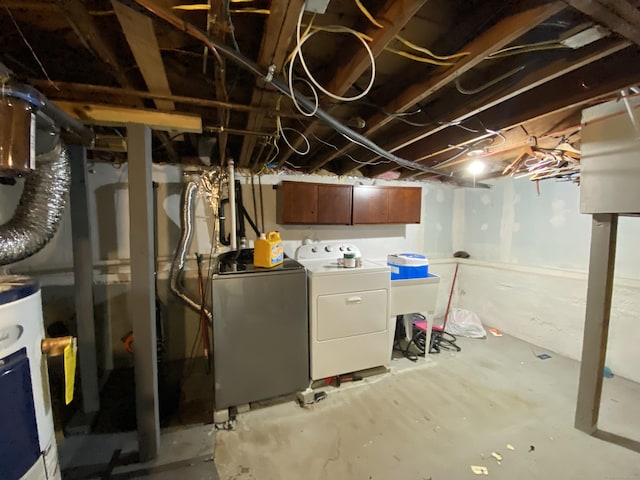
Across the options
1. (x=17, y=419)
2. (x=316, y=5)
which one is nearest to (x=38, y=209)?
(x=17, y=419)

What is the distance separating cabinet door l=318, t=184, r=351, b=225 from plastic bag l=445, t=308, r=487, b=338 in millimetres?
1993

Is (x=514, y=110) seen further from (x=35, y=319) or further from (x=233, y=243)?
Result: (x=35, y=319)

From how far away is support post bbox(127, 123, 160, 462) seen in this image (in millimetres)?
1446

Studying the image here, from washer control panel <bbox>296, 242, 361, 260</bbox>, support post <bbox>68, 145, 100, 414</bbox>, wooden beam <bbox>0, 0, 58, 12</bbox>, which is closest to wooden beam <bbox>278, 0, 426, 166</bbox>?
wooden beam <bbox>0, 0, 58, 12</bbox>

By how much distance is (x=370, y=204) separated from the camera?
3.06 meters

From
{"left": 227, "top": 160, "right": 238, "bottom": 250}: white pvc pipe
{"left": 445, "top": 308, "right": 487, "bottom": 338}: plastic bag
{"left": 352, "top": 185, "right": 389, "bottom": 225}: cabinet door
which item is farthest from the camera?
{"left": 445, "top": 308, "right": 487, "bottom": 338}: plastic bag

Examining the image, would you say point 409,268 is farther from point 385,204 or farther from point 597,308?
point 597,308

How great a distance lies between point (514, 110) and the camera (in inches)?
65.4

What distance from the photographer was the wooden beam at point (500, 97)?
3.46ft

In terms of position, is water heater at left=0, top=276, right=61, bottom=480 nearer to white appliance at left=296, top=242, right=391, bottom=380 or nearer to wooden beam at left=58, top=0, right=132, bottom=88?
wooden beam at left=58, top=0, right=132, bottom=88

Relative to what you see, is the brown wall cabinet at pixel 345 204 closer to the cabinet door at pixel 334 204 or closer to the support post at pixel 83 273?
the cabinet door at pixel 334 204

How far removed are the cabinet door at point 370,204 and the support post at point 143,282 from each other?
6.69 ft

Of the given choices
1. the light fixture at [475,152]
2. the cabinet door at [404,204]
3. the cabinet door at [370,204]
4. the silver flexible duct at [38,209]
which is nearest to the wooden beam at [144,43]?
the silver flexible duct at [38,209]

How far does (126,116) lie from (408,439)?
265 centimetres
